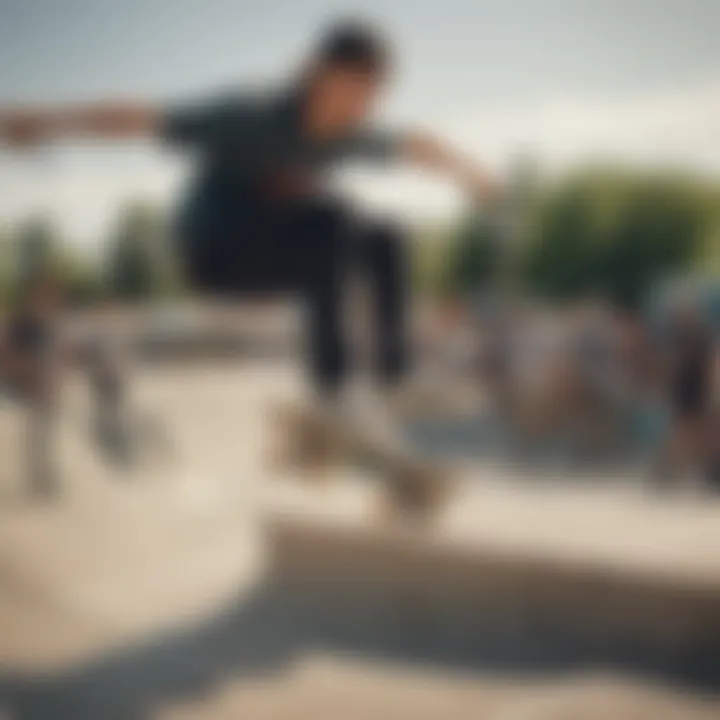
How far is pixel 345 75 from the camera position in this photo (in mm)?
1801

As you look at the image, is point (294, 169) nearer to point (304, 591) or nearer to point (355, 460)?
point (355, 460)

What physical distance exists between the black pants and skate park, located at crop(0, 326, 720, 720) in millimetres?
138

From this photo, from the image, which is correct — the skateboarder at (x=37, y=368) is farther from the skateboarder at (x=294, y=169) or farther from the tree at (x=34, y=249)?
the skateboarder at (x=294, y=169)

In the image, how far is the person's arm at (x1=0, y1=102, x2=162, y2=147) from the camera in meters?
1.88

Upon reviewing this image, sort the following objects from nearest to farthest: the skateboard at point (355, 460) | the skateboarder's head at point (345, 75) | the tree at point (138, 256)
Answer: the skateboarder's head at point (345, 75) → the tree at point (138, 256) → the skateboard at point (355, 460)

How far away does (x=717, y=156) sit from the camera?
193 centimetres

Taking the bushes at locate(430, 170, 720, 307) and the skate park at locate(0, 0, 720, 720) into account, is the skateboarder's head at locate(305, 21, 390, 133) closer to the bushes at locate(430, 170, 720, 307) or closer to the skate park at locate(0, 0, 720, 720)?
the skate park at locate(0, 0, 720, 720)

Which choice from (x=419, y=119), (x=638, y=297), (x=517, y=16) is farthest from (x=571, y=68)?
(x=638, y=297)

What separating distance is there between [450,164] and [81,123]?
0.79m

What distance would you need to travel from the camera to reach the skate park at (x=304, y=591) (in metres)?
1.87

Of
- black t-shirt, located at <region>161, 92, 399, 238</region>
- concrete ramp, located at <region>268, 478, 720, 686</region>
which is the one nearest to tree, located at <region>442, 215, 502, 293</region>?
black t-shirt, located at <region>161, 92, 399, 238</region>

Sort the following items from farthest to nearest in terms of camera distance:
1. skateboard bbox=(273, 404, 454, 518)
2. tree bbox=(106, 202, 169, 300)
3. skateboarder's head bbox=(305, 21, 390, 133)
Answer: skateboard bbox=(273, 404, 454, 518)
tree bbox=(106, 202, 169, 300)
skateboarder's head bbox=(305, 21, 390, 133)

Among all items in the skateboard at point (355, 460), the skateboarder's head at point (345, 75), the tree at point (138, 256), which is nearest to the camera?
the skateboarder's head at point (345, 75)

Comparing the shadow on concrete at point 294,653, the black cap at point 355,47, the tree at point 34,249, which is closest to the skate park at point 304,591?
the shadow on concrete at point 294,653
